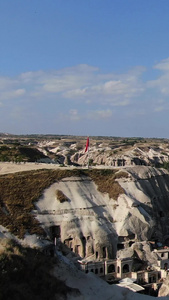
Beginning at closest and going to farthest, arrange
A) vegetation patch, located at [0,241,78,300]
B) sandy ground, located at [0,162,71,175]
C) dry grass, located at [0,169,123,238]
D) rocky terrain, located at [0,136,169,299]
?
vegetation patch, located at [0,241,78,300] → dry grass, located at [0,169,123,238] → rocky terrain, located at [0,136,169,299] → sandy ground, located at [0,162,71,175]

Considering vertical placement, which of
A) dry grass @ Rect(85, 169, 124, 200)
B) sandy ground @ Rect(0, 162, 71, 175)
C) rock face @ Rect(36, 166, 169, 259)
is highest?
sandy ground @ Rect(0, 162, 71, 175)

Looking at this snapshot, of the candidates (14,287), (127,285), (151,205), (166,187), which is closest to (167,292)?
(127,285)

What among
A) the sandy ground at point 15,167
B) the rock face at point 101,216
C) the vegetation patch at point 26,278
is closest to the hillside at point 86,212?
the rock face at point 101,216

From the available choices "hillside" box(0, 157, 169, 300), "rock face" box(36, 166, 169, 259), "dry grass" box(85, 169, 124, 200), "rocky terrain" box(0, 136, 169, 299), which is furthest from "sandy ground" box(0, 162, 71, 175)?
"rock face" box(36, 166, 169, 259)

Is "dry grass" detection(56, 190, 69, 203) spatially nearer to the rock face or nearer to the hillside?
the hillside

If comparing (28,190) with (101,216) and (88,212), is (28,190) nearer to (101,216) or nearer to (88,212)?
(88,212)

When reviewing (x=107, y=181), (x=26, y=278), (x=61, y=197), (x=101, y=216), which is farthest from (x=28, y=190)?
(x=26, y=278)
